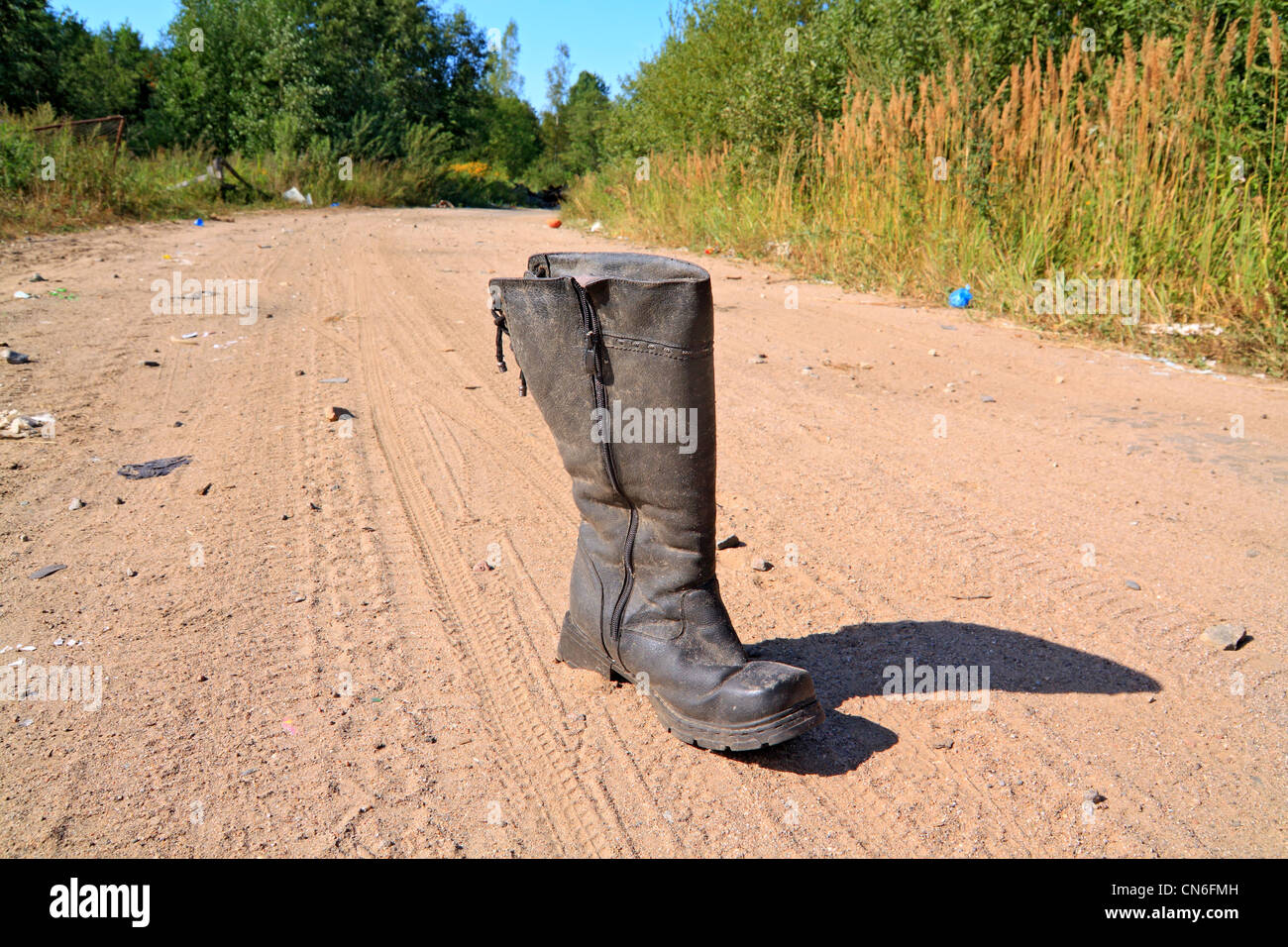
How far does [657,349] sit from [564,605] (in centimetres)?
95

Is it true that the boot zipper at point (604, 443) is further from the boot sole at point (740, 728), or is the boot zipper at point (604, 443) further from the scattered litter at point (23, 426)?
the scattered litter at point (23, 426)

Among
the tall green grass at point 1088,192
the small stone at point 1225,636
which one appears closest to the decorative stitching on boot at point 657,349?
the small stone at point 1225,636

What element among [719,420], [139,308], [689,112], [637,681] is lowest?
[637,681]

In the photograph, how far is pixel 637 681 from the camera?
2.07 metres

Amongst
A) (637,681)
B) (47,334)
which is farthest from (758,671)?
(47,334)

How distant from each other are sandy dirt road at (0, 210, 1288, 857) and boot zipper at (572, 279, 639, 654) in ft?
0.80

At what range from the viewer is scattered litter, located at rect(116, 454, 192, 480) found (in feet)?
11.0

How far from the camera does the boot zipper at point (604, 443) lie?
6.22 feet

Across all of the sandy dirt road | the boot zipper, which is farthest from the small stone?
the boot zipper

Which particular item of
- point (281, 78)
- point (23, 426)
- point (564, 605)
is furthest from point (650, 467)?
point (281, 78)

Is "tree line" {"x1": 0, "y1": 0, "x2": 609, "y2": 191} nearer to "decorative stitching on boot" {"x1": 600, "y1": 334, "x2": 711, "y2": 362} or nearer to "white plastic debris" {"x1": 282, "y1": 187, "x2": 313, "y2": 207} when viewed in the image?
"white plastic debris" {"x1": 282, "y1": 187, "x2": 313, "y2": 207}
